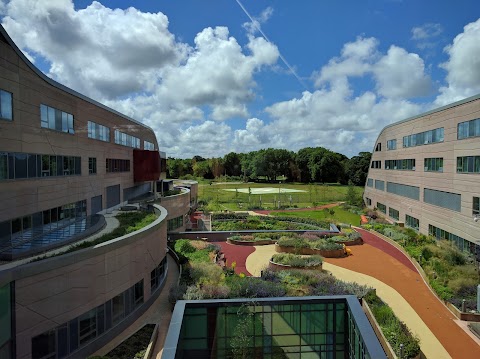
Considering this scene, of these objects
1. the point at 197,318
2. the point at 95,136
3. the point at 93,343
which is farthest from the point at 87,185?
the point at 197,318

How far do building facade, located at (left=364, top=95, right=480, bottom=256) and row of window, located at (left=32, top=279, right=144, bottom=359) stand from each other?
1057 inches

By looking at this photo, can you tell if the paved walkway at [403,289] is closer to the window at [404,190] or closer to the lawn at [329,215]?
the window at [404,190]

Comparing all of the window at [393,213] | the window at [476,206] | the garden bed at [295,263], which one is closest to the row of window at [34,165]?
the garden bed at [295,263]

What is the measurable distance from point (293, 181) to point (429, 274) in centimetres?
11678

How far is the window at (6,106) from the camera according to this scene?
15852 mm

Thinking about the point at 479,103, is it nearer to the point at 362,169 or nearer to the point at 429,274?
the point at 429,274

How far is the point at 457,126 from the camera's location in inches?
1281

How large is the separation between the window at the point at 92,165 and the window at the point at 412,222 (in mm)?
35346

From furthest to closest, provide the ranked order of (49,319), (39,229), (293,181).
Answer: (293,181), (39,229), (49,319)

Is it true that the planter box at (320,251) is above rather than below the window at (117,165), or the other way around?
below

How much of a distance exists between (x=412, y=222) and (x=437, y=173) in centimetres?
882

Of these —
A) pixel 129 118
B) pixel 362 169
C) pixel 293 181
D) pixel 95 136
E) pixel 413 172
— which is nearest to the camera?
pixel 95 136

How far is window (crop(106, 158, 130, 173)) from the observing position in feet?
103

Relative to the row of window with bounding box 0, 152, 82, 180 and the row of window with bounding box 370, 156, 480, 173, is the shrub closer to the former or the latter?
the row of window with bounding box 0, 152, 82, 180
